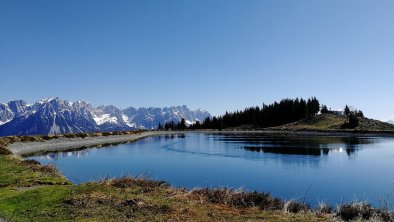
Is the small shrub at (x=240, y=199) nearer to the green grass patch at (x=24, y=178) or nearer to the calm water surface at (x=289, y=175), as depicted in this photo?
the calm water surface at (x=289, y=175)

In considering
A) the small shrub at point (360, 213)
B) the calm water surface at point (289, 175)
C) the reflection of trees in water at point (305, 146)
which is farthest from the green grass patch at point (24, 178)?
the reflection of trees in water at point (305, 146)

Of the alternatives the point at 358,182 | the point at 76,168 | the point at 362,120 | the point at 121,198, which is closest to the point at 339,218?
the point at 121,198

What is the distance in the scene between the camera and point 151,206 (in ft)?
59.7

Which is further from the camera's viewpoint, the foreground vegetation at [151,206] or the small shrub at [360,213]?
the small shrub at [360,213]

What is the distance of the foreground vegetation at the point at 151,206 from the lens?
16.9m

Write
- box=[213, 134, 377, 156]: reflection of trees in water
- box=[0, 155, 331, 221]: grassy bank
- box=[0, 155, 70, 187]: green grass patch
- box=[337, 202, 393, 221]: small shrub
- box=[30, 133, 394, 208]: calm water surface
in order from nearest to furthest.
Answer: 1. box=[0, 155, 331, 221]: grassy bank
2. box=[337, 202, 393, 221]: small shrub
3. box=[0, 155, 70, 187]: green grass patch
4. box=[30, 133, 394, 208]: calm water surface
5. box=[213, 134, 377, 156]: reflection of trees in water

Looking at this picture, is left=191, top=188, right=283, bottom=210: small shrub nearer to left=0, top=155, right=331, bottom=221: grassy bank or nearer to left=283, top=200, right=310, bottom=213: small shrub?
left=0, top=155, right=331, bottom=221: grassy bank

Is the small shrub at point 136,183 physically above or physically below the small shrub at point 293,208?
above

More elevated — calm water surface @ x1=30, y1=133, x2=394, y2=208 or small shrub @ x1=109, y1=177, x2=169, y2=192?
small shrub @ x1=109, y1=177, x2=169, y2=192

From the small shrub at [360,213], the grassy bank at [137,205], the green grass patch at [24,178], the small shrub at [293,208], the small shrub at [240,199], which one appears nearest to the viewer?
the grassy bank at [137,205]

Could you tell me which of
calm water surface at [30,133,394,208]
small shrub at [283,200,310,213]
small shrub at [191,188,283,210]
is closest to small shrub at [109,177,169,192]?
small shrub at [191,188,283,210]

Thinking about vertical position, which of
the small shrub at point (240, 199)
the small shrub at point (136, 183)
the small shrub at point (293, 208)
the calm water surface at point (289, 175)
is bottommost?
the calm water surface at point (289, 175)

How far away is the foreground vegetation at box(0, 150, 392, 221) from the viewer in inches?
666

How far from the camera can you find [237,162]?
56.4m
